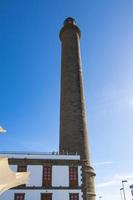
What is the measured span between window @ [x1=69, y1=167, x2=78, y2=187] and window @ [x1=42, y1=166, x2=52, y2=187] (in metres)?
2.03

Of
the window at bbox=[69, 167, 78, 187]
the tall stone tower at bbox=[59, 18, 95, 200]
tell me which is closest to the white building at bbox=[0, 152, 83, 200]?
the window at bbox=[69, 167, 78, 187]

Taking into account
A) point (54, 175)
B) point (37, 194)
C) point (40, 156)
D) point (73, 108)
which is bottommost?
point (37, 194)

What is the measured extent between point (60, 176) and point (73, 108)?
910 centimetres

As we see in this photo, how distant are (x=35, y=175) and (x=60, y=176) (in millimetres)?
2499

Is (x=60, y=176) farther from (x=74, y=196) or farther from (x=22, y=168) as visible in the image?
(x=22, y=168)

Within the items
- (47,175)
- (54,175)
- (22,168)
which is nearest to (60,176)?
(54,175)

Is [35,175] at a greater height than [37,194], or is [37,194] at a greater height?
[35,175]

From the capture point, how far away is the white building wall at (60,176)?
2627 centimetres

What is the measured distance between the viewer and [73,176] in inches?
1053

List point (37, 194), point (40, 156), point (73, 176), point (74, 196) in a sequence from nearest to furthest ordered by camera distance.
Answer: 1. point (37, 194)
2. point (74, 196)
3. point (73, 176)
4. point (40, 156)

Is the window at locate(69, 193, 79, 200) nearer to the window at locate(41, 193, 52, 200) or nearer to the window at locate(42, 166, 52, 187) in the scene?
the window at locate(41, 193, 52, 200)

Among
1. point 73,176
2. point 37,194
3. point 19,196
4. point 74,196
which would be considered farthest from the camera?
point 73,176

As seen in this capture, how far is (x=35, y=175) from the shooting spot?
86.2ft

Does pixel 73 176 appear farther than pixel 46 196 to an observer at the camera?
Yes
